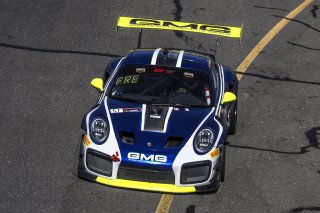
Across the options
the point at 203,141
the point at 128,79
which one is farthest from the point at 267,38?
the point at 203,141

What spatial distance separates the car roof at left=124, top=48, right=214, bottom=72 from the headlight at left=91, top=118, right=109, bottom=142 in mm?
1512

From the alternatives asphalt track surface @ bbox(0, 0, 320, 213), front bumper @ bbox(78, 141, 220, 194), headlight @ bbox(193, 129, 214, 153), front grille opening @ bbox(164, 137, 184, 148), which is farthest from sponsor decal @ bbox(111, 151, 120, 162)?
headlight @ bbox(193, 129, 214, 153)

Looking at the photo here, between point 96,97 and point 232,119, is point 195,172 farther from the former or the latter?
point 96,97

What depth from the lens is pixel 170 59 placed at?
11.1 m

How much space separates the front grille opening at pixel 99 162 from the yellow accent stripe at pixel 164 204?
664mm

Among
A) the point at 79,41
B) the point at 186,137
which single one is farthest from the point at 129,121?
the point at 79,41

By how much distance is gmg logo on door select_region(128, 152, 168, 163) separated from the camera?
9023 mm

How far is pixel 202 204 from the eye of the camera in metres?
9.16

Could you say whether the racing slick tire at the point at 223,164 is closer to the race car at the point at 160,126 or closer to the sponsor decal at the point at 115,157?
the race car at the point at 160,126

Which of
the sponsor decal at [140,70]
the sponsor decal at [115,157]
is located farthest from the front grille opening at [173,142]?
the sponsor decal at [140,70]

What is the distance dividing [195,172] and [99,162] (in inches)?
42.8

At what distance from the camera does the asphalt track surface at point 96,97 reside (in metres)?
9.28

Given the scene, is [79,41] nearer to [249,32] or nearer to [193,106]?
[249,32]

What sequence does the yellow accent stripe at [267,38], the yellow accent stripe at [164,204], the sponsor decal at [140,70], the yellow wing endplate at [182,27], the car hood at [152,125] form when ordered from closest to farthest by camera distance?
the yellow accent stripe at [164,204]
the car hood at [152,125]
the sponsor decal at [140,70]
the yellow wing endplate at [182,27]
the yellow accent stripe at [267,38]
